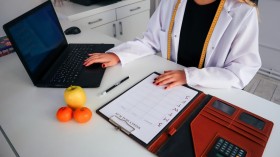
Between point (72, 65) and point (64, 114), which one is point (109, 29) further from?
point (64, 114)

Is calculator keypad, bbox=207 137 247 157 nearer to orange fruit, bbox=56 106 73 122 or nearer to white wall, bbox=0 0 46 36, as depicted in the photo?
orange fruit, bbox=56 106 73 122

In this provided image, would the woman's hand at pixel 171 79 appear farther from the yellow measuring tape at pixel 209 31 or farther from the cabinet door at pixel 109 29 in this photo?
the cabinet door at pixel 109 29

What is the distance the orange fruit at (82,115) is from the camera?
703 mm

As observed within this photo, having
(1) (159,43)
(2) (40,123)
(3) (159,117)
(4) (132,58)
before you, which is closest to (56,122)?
(2) (40,123)

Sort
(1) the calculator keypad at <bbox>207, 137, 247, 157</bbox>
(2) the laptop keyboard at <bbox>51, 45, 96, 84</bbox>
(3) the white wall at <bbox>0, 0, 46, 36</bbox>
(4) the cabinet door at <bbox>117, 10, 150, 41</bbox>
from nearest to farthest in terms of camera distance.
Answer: (1) the calculator keypad at <bbox>207, 137, 247, 157</bbox> < (2) the laptop keyboard at <bbox>51, 45, 96, 84</bbox> < (3) the white wall at <bbox>0, 0, 46, 36</bbox> < (4) the cabinet door at <bbox>117, 10, 150, 41</bbox>

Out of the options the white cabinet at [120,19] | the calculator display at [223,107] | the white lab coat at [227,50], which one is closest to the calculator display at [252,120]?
the calculator display at [223,107]

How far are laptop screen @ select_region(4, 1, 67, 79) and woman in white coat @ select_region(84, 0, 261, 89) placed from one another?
174 mm

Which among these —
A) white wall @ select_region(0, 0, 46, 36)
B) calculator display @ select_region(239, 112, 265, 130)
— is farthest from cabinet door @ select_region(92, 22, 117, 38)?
calculator display @ select_region(239, 112, 265, 130)

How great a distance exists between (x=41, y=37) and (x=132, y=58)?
0.40 metres

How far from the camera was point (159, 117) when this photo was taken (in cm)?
72

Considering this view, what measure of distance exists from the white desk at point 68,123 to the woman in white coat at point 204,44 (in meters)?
0.06

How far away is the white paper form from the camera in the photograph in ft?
2.25

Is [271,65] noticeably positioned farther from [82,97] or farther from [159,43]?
[82,97]

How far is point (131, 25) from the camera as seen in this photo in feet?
7.30
